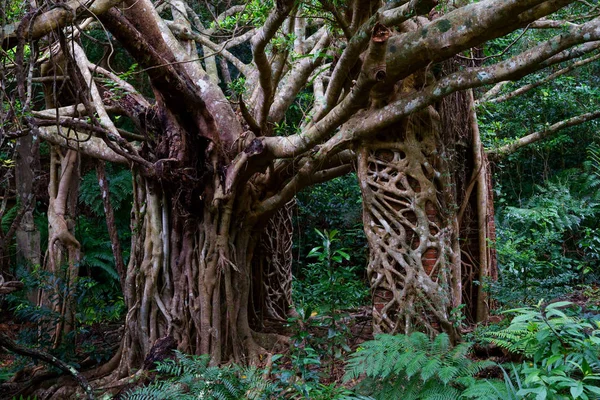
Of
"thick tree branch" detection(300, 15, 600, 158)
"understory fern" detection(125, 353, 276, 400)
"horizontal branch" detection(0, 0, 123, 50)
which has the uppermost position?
"horizontal branch" detection(0, 0, 123, 50)

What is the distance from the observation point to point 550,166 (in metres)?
11.4

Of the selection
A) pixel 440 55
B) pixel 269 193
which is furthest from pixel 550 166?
pixel 440 55

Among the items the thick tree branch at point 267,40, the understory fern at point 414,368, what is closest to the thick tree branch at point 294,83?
the thick tree branch at point 267,40

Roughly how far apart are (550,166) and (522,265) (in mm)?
6150

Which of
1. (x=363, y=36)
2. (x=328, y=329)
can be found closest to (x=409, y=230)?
(x=328, y=329)

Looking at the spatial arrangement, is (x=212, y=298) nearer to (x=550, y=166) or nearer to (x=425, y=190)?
(x=425, y=190)

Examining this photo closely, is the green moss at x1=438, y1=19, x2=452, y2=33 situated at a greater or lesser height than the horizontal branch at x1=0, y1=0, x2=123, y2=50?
lesser

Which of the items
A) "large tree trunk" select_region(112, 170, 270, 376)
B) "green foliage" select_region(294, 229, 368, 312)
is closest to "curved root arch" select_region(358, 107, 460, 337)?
"green foliage" select_region(294, 229, 368, 312)

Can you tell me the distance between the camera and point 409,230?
4.97 m

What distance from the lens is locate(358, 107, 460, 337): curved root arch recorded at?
4.73 meters

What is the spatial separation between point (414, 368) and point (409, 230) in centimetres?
192

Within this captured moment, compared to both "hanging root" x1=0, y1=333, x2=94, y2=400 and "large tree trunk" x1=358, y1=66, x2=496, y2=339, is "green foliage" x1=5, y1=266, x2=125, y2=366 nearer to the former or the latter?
"hanging root" x1=0, y1=333, x2=94, y2=400

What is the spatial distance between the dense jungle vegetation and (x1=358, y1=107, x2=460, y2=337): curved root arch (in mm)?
18

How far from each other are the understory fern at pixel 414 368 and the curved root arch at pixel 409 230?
1051 millimetres
